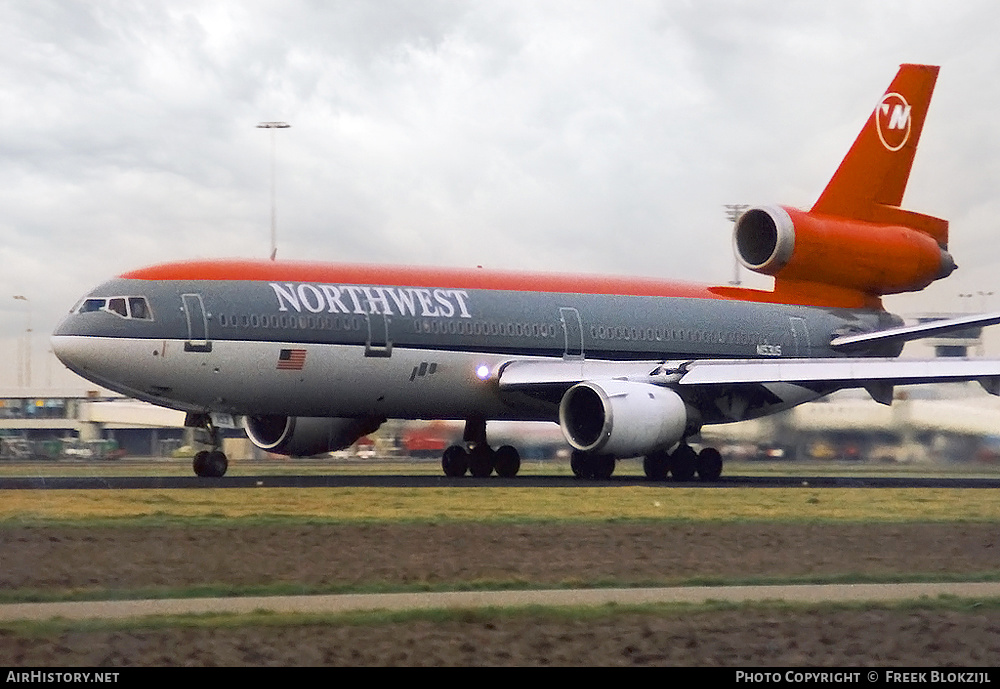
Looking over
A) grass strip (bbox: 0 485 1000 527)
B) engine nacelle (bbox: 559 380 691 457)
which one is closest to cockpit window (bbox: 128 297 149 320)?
grass strip (bbox: 0 485 1000 527)

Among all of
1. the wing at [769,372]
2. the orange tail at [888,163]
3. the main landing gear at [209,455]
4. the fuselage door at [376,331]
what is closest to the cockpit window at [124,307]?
the main landing gear at [209,455]

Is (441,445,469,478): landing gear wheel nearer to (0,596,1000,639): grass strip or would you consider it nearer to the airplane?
the airplane

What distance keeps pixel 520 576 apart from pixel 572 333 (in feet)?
66.2

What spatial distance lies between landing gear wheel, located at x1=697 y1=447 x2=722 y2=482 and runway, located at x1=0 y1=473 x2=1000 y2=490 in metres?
0.29

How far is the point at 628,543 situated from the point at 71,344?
49.4 ft

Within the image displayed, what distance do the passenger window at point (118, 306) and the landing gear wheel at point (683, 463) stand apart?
12.8 m

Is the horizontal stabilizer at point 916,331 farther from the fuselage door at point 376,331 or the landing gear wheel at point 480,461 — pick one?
the fuselage door at point 376,331

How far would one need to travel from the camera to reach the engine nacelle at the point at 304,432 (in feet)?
111

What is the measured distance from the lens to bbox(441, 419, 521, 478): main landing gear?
35.0m

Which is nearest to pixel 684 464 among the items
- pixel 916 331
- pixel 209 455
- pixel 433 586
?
pixel 916 331

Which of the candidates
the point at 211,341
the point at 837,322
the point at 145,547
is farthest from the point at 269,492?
the point at 837,322

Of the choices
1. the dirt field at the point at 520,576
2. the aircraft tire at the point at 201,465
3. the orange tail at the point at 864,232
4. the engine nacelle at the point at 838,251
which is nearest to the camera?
the dirt field at the point at 520,576

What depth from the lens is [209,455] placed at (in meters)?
29.9
